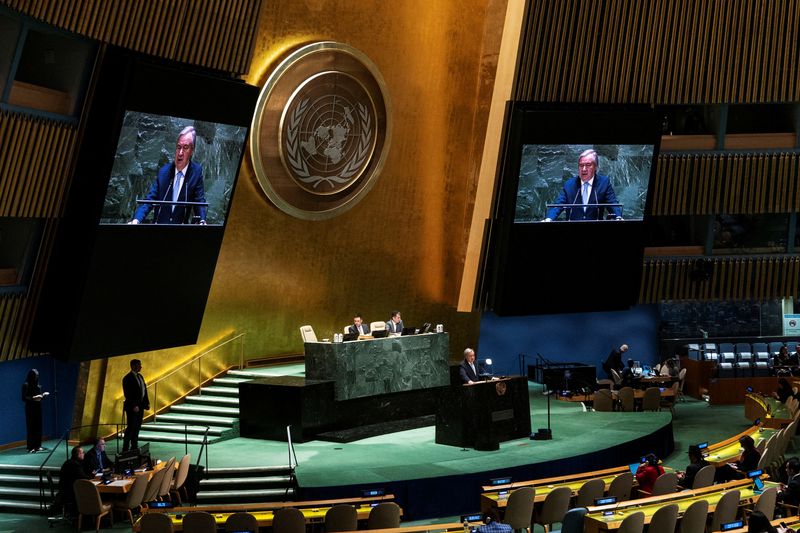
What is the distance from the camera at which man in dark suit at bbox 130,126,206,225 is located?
585 inches

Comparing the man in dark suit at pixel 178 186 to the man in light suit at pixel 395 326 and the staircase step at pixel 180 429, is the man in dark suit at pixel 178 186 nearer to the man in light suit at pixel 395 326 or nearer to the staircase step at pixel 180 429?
the staircase step at pixel 180 429

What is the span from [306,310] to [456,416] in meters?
5.52

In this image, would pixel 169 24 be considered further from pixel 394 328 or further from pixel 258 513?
pixel 258 513

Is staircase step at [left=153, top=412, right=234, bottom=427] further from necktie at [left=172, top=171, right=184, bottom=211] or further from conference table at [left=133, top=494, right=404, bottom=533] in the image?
conference table at [left=133, top=494, right=404, bottom=533]

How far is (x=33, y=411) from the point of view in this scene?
1633cm

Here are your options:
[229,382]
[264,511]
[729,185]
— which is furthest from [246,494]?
[729,185]

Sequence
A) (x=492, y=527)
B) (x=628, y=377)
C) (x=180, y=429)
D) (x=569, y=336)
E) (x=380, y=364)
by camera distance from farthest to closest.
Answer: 1. (x=569, y=336)
2. (x=628, y=377)
3. (x=380, y=364)
4. (x=180, y=429)
5. (x=492, y=527)

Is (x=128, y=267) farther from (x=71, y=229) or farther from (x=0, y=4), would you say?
(x=0, y=4)

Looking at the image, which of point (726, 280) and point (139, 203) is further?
point (726, 280)

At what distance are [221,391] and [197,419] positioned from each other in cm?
109

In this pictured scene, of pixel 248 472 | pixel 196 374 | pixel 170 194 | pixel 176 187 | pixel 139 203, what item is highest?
pixel 176 187

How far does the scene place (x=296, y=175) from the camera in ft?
63.1

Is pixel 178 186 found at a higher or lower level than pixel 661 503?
higher

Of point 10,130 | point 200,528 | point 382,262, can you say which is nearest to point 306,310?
point 382,262
